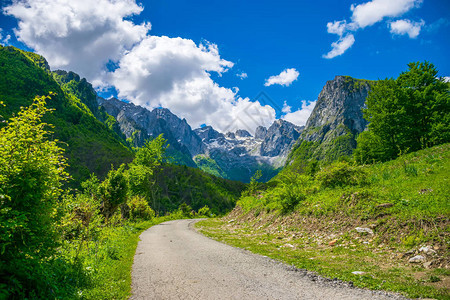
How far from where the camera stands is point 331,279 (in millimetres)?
6660

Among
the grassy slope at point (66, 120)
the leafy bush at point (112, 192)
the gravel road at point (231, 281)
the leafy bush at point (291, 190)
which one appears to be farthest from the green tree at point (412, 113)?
the grassy slope at point (66, 120)

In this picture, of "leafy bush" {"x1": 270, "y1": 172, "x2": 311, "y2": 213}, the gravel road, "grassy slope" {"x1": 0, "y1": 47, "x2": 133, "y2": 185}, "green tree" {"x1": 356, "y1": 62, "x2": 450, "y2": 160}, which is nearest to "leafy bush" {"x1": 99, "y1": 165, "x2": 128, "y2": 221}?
the gravel road

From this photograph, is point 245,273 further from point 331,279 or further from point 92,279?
point 92,279

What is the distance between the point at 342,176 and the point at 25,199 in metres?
17.9

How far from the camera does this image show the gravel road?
5871 mm

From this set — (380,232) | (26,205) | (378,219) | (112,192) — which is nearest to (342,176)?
(378,219)

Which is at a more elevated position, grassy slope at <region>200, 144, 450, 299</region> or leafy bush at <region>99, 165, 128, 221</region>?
leafy bush at <region>99, 165, 128, 221</region>

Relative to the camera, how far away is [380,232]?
973 centimetres

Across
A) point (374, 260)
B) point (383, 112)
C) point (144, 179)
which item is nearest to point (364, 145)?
point (383, 112)

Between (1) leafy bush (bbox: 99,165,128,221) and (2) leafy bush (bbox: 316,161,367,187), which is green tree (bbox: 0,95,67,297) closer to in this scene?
(2) leafy bush (bbox: 316,161,367,187)

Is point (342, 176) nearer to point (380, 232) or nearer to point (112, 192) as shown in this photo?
point (380, 232)

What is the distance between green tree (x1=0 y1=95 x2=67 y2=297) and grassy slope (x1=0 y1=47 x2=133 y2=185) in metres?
91.4

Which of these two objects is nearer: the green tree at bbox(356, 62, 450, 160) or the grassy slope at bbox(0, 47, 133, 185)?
the green tree at bbox(356, 62, 450, 160)

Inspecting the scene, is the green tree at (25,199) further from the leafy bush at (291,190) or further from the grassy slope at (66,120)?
the grassy slope at (66,120)
